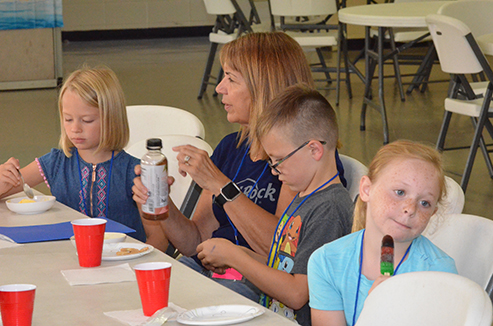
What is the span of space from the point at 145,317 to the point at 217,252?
0.47 meters

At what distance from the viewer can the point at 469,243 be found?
142 centimetres

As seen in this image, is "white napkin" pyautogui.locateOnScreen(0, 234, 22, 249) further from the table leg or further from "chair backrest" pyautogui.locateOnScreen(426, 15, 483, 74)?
the table leg

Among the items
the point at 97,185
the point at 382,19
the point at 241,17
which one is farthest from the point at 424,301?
the point at 241,17

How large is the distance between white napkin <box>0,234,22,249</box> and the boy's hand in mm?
431

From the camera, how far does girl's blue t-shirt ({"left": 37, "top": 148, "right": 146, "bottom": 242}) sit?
2.12 metres

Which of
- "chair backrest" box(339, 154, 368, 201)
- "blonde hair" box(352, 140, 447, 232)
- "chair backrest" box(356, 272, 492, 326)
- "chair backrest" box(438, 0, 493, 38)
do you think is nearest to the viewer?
"chair backrest" box(356, 272, 492, 326)

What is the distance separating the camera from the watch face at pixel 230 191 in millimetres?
1738

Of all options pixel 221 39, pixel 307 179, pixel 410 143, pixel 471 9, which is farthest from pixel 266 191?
pixel 221 39

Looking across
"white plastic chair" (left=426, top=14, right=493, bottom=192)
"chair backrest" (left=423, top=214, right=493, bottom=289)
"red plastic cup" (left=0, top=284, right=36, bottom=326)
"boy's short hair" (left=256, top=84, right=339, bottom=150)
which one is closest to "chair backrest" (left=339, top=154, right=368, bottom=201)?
"boy's short hair" (left=256, top=84, right=339, bottom=150)

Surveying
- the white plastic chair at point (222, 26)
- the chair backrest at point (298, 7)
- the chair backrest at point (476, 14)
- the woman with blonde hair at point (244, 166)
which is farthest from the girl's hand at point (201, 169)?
A: the white plastic chair at point (222, 26)

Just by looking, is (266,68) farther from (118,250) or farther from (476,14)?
(476,14)

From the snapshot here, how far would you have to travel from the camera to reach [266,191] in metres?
1.88

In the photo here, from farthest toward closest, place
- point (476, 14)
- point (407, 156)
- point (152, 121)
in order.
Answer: point (476, 14), point (152, 121), point (407, 156)

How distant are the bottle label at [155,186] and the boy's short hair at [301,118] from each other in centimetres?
27
